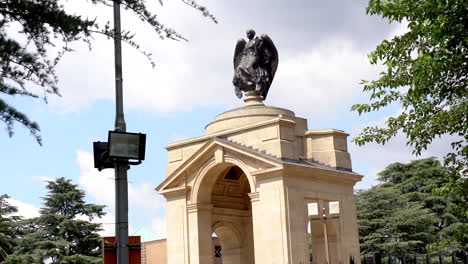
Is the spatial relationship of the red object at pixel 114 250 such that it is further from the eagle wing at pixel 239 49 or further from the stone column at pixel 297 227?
the eagle wing at pixel 239 49

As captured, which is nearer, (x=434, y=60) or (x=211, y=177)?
(x=434, y=60)

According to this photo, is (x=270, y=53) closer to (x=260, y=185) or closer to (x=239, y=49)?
(x=239, y=49)

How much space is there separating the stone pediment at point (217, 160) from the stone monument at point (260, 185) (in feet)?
0.14

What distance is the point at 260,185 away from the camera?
29.1 m

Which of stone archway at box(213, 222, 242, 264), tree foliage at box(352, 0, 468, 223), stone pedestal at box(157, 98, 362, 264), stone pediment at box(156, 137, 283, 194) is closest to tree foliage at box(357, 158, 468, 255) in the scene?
stone archway at box(213, 222, 242, 264)

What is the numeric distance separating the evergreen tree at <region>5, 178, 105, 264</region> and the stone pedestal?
11.2 metres

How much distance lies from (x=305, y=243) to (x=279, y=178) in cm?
291

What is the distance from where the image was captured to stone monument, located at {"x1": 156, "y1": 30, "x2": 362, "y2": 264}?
2848 centimetres

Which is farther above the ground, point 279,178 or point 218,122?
point 218,122

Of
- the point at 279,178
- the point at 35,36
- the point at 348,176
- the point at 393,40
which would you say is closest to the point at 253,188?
the point at 279,178

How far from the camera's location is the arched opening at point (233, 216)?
34.1 metres

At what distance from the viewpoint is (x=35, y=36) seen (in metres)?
5.93

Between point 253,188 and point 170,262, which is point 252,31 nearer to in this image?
point 253,188

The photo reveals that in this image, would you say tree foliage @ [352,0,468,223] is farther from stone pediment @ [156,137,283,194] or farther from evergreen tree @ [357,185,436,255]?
evergreen tree @ [357,185,436,255]
